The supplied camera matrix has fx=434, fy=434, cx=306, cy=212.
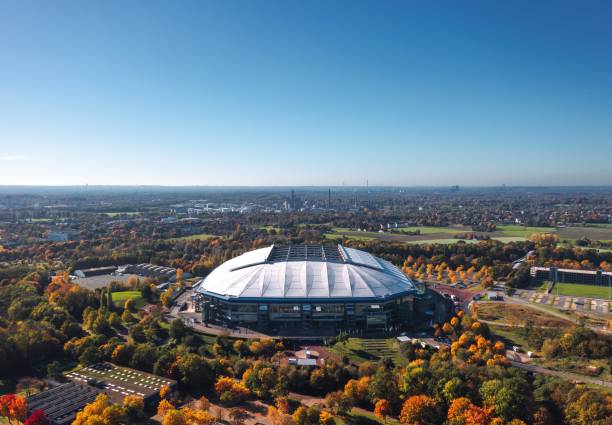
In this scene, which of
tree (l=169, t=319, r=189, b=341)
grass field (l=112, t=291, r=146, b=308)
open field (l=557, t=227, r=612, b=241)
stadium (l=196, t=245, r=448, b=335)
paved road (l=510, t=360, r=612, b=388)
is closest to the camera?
paved road (l=510, t=360, r=612, b=388)

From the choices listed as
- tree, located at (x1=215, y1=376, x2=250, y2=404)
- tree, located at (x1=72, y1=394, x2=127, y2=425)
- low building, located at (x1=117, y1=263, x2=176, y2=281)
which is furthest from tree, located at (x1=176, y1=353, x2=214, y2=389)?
low building, located at (x1=117, y1=263, x2=176, y2=281)

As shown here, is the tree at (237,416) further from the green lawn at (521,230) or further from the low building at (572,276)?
the green lawn at (521,230)

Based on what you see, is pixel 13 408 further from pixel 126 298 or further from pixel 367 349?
pixel 126 298

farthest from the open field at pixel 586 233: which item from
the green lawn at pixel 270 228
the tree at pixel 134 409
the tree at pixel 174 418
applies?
the tree at pixel 134 409

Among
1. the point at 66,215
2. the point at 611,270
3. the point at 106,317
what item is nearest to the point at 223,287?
the point at 106,317

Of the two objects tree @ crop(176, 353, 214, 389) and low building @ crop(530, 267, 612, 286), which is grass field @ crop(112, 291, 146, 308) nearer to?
tree @ crop(176, 353, 214, 389)
